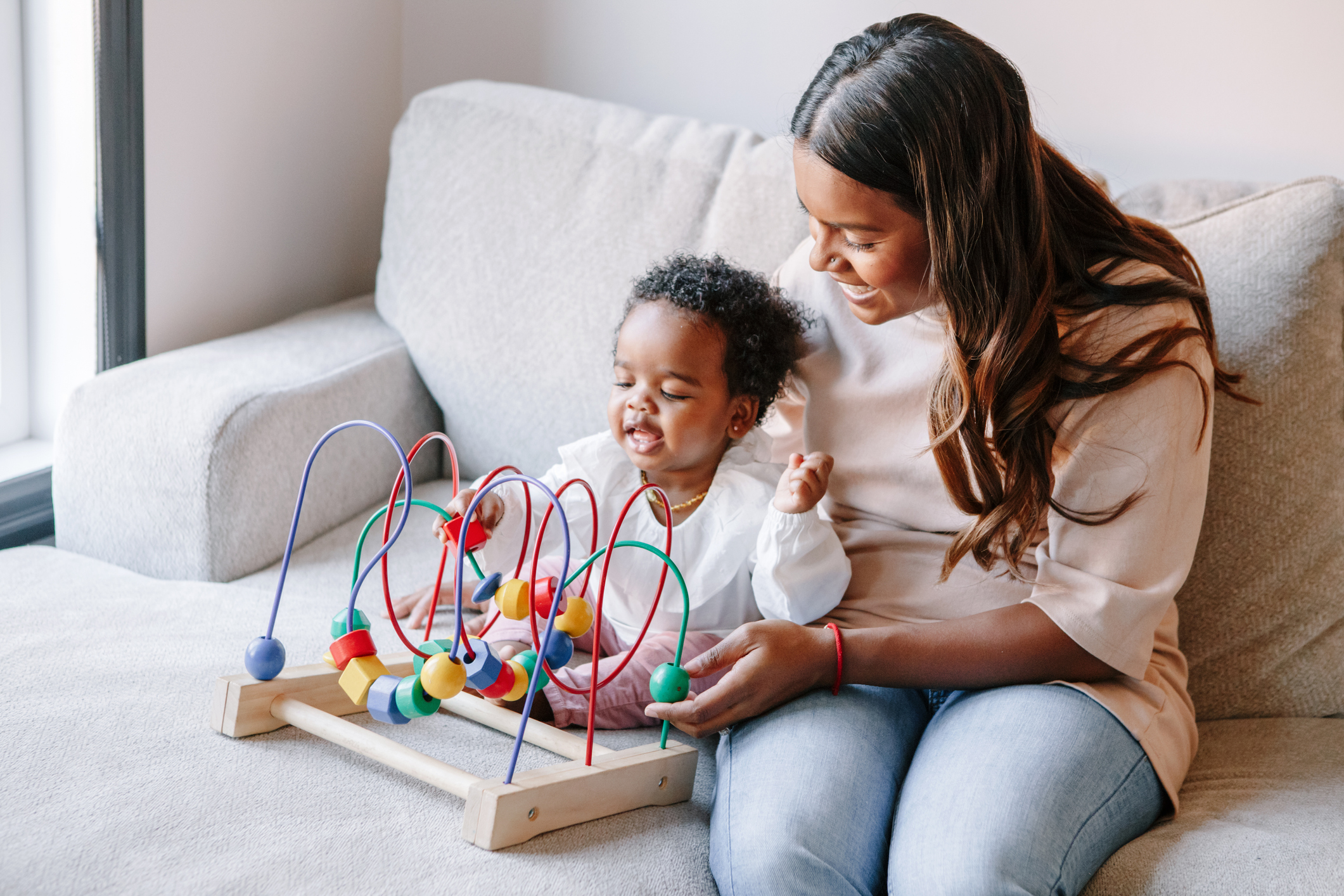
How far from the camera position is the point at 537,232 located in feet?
5.19

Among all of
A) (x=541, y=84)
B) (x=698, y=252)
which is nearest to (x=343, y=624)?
(x=698, y=252)

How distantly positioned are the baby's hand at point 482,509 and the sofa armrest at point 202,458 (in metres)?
0.35

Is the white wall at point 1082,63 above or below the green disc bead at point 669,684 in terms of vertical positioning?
above

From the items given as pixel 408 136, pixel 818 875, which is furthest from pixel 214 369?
pixel 818 875

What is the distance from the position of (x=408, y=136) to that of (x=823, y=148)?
0.90 metres

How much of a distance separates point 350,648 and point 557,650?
181 millimetres

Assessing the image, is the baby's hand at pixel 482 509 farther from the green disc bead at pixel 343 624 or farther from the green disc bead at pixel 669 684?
the green disc bead at pixel 669 684

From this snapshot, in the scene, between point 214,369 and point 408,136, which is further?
point 408,136

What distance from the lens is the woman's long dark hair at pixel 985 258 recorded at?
94 centimetres

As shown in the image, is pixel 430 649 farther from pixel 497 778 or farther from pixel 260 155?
pixel 260 155

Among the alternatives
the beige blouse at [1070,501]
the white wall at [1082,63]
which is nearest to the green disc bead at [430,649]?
the beige blouse at [1070,501]

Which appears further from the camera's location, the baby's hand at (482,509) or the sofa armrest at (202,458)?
the sofa armrest at (202,458)

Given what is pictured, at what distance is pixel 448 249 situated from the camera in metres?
1.63

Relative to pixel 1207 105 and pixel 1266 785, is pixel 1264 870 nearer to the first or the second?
pixel 1266 785
